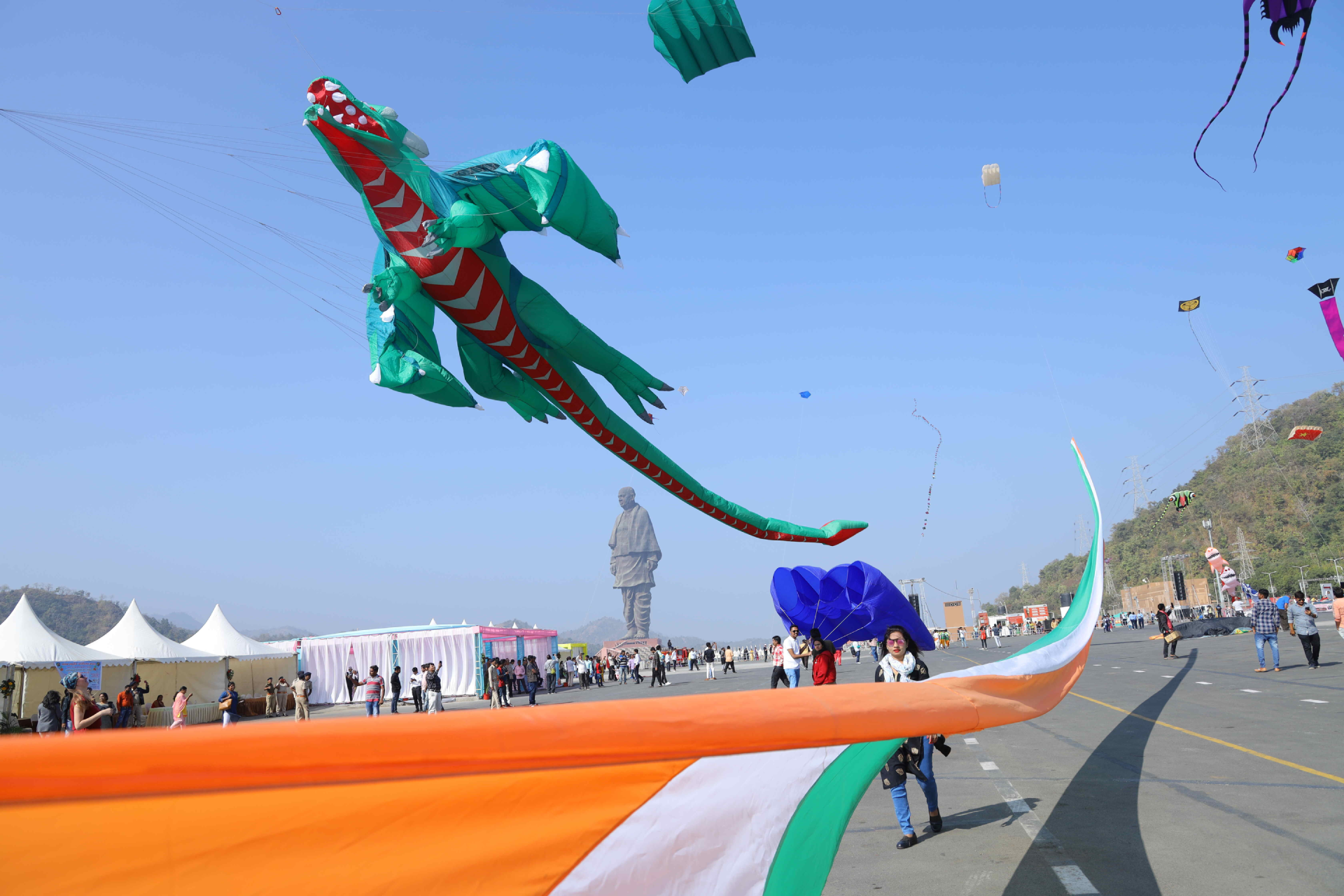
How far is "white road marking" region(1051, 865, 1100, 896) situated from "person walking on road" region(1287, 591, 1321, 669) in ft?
47.0

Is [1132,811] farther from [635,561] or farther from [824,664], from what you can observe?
[635,561]

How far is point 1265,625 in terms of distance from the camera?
641 inches

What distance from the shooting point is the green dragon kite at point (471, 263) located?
5.05 metres

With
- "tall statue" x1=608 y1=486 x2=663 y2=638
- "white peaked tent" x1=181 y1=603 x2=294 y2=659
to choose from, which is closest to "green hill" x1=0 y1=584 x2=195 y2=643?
"tall statue" x1=608 y1=486 x2=663 y2=638

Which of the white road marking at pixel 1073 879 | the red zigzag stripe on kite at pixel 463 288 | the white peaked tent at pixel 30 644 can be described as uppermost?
the red zigzag stripe on kite at pixel 463 288

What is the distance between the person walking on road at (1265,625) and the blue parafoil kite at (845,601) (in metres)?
7.49

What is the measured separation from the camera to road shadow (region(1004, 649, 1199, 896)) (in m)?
4.79

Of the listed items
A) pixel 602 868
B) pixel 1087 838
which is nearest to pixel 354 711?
pixel 1087 838

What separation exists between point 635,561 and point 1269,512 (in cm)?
11401

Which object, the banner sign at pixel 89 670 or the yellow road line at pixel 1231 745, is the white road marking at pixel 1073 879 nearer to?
the yellow road line at pixel 1231 745

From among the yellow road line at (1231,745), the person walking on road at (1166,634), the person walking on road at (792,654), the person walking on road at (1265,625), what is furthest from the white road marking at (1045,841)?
the person walking on road at (1166,634)

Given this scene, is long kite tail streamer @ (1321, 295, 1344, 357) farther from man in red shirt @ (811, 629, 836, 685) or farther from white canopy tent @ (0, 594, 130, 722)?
white canopy tent @ (0, 594, 130, 722)

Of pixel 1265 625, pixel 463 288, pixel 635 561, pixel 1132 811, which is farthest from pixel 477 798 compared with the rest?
pixel 635 561

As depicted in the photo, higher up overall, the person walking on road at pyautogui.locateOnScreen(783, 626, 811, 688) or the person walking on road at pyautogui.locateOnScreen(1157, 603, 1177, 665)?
the person walking on road at pyautogui.locateOnScreen(783, 626, 811, 688)
